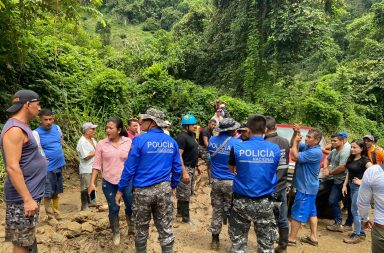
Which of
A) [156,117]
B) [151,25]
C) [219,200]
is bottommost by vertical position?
[219,200]

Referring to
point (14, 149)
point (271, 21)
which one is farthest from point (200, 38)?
point (14, 149)

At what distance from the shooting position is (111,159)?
4.82 m

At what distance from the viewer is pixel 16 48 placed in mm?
7965

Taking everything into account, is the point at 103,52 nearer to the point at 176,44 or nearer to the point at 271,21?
the point at 176,44

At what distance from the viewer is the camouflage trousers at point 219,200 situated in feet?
16.4

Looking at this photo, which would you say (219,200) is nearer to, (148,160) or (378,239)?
(148,160)

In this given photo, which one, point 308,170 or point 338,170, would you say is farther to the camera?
point 338,170

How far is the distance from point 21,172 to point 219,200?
289cm

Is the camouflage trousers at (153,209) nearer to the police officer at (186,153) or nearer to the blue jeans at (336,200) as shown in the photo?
the police officer at (186,153)

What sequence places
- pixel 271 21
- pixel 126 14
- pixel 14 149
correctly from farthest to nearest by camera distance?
pixel 126 14, pixel 271 21, pixel 14 149

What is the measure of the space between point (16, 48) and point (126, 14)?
35380 millimetres

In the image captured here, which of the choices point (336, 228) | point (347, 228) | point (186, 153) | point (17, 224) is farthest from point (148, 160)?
point (347, 228)

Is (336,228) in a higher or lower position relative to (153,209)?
lower

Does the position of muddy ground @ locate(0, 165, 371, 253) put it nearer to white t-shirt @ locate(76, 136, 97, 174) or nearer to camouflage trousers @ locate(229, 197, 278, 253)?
white t-shirt @ locate(76, 136, 97, 174)
